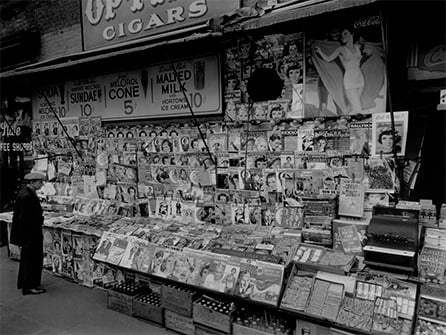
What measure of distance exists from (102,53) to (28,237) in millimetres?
2889

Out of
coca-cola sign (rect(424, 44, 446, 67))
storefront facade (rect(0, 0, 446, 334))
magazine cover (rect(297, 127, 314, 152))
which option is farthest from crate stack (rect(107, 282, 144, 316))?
coca-cola sign (rect(424, 44, 446, 67))

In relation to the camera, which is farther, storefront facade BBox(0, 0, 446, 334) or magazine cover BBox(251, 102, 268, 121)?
magazine cover BBox(251, 102, 268, 121)

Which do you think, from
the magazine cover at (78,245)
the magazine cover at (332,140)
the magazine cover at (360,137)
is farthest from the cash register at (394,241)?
the magazine cover at (78,245)

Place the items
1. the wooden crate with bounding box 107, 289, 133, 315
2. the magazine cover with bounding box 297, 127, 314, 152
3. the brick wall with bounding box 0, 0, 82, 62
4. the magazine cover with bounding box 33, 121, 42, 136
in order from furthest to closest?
1. the magazine cover with bounding box 33, 121, 42, 136
2. the brick wall with bounding box 0, 0, 82, 62
3. the wooden crate with bounding box 107, 289, 133, 315
4. the magazine cover with bounding box 297, 127, 314, 152

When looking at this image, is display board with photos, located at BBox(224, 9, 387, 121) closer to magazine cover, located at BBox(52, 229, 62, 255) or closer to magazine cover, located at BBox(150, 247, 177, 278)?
magazine cover, located at BBox(150, 247, 177, 278)

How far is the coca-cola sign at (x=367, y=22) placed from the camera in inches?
140

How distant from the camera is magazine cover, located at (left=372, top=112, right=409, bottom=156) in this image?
3.45 m

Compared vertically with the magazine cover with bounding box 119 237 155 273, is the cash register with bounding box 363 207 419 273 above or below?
above

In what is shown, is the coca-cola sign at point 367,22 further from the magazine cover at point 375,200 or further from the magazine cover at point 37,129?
the magazine cover at point 37,129

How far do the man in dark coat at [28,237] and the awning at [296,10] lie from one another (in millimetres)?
3957

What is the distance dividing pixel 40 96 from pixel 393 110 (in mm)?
6507

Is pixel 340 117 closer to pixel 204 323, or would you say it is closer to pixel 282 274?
pixel 282 274

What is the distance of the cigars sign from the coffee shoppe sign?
1.80 ft

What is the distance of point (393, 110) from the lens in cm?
354
